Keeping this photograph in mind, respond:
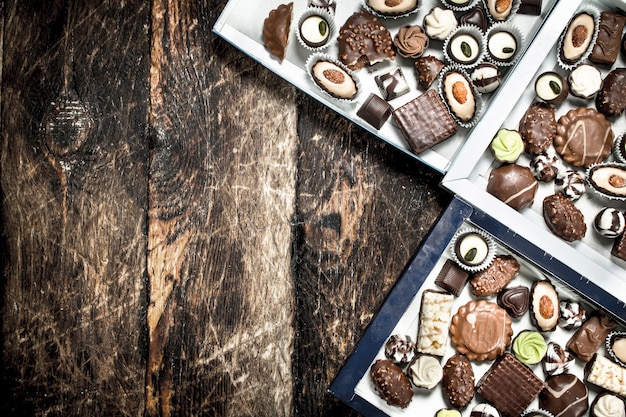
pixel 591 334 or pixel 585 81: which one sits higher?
pixel 585 81

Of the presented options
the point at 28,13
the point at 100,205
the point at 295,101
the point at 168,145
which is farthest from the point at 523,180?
the point at 28,13

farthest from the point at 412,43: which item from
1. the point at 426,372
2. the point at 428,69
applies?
the point at 426,372

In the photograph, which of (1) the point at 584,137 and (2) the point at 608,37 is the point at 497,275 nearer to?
(1) the point at 584,137

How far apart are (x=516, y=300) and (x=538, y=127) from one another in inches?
21.9

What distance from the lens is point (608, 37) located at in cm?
196

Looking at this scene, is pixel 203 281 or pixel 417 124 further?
pixel 203 281

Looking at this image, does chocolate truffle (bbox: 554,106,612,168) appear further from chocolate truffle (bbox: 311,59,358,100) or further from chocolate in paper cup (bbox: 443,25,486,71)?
chocolate truffle (bbox: 311,59,358,100)

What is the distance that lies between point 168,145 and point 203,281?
0.49 metres

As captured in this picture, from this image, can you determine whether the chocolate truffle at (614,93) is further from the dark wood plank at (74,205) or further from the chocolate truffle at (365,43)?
the dark wood plank at (74,205)

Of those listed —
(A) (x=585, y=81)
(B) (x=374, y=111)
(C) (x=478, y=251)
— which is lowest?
(C) (x=478, y=251)

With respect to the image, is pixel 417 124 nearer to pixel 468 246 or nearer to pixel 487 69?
pixel 487 69

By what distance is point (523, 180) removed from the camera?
6.41 ft

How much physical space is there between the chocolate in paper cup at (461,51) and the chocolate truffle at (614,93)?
1.31ft

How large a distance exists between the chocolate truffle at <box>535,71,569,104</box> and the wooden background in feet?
1.48
